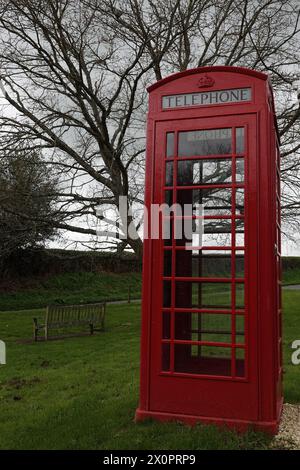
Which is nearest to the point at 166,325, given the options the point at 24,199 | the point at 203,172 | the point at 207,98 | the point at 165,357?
the point at 165,357

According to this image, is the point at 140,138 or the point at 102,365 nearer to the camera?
the point at 102,365

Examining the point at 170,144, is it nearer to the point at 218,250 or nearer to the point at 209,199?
the point at 209,199

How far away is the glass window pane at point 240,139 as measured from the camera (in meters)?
4.12

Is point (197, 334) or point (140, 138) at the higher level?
point (140, 138)

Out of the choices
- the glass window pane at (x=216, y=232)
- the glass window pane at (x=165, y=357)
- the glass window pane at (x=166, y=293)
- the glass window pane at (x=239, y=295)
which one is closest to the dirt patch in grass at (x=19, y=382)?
the glass window pane at (x=165, y=357)

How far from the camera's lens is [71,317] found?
12.1 metres

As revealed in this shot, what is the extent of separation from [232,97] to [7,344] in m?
8.65

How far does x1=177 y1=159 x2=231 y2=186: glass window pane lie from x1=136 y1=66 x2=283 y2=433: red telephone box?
0.01m

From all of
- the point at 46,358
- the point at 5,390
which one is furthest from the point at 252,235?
the point at 46,358

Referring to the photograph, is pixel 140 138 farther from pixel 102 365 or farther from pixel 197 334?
pixel 197 334

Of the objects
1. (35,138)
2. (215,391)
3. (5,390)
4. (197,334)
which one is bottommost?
(5,390)

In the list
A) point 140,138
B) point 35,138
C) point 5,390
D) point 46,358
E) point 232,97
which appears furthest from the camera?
point 140,138

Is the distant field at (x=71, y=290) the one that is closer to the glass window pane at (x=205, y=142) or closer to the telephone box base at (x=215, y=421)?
the telephone box base at (x=215, y=421)

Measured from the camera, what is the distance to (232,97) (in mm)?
4215
